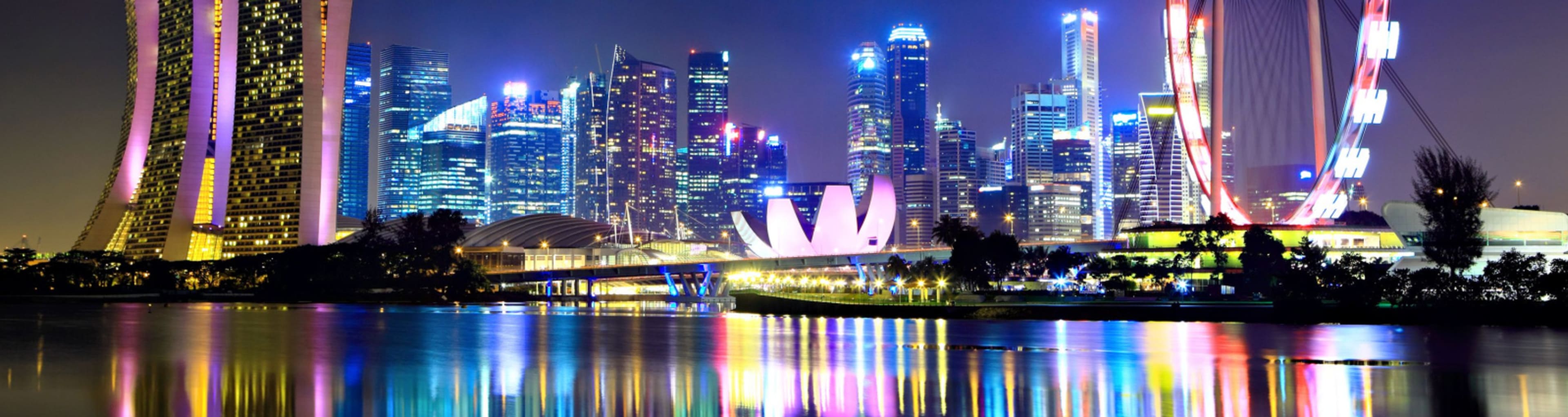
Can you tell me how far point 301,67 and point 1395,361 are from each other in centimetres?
12459

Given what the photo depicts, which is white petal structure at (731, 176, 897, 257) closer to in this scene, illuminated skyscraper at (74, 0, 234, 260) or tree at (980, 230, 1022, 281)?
tree at (980, 230, 1022, 281)

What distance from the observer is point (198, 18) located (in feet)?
476

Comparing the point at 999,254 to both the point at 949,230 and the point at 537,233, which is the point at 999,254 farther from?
the point at 537,233

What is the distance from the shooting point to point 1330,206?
86.3 m

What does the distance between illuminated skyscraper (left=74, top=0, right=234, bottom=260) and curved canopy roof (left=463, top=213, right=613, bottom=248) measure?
2211 cm

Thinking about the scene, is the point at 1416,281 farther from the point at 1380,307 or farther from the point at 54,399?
the point at 54,399

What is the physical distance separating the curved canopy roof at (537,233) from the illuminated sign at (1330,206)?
9690cm

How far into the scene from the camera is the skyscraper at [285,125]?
14538 centimetres

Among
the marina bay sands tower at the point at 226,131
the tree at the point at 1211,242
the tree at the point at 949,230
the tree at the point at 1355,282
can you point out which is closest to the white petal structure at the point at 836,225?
the tree at the point at 949,230

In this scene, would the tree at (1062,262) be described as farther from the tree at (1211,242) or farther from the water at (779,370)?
the water at (779,370)

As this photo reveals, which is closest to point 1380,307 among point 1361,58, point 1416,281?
point 1416,281

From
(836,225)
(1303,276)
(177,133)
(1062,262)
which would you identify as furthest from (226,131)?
(1303,276)

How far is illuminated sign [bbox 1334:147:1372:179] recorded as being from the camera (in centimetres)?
7906

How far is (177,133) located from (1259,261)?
105 m
